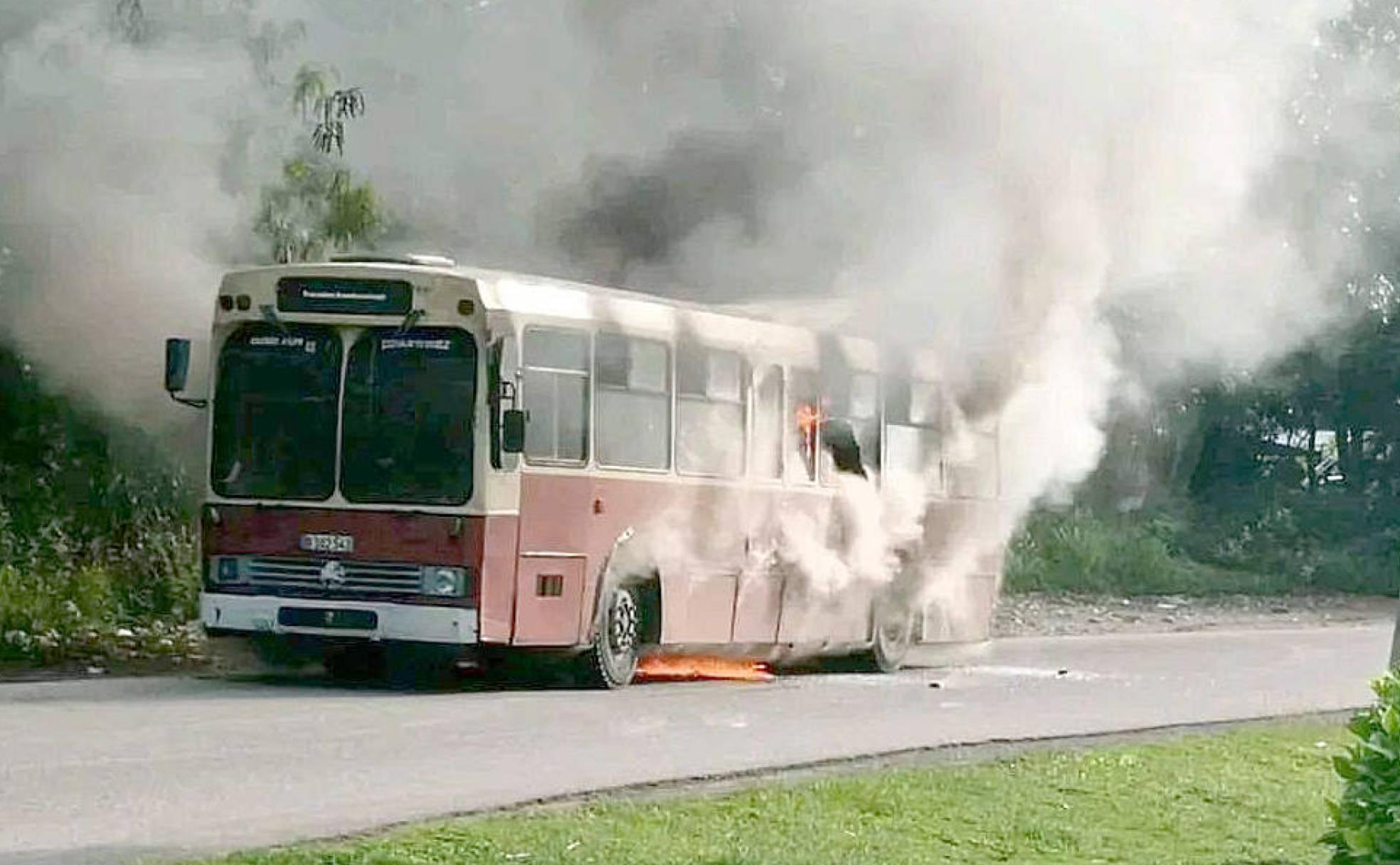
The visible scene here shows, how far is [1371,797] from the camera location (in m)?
7.45

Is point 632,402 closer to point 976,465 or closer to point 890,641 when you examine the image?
point 890,641

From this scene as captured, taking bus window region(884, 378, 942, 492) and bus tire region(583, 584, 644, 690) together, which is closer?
bus tire region(583, 584, 644, 690)

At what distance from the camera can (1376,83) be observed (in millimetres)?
23047

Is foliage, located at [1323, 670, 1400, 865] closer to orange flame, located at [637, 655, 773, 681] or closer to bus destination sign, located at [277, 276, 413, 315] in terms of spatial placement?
bus destination sign, located at [277, 276, 413, 315]

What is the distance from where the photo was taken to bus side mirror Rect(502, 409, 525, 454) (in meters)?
14.9

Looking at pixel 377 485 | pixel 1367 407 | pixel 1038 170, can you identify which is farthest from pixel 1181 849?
pixel 1367 407

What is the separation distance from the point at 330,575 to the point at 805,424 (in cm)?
402

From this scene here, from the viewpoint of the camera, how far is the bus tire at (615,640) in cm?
1577

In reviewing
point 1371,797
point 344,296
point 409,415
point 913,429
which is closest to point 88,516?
point 344,296

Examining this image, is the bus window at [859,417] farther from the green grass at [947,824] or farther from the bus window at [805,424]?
the green grass at [947,824]

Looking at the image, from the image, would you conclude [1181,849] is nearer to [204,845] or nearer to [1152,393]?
[204,845]

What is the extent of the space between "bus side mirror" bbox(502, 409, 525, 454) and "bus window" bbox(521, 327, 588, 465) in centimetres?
16

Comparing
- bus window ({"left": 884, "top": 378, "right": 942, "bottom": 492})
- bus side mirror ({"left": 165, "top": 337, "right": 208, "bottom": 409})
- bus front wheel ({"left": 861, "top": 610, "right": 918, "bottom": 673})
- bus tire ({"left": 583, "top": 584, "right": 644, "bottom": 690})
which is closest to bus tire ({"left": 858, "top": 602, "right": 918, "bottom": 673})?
bus front wheel ({"left": 861, "top": 610, "right": 918, "bottom": 673})

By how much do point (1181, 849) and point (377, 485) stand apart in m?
6.66
